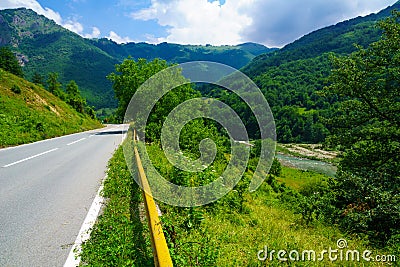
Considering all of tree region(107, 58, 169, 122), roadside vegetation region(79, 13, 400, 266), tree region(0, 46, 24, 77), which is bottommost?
roadside vegetation region(79, 13, 400, 266)

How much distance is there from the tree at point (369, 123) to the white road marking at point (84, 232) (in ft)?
31.4

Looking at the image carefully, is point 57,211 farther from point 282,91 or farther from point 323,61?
point 323,61

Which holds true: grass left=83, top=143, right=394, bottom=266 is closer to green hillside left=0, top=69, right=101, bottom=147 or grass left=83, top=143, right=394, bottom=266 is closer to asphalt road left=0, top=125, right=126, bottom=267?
asphalt road left=0, top=125, right=126, bottom=267

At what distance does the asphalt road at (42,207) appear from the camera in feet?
12.0

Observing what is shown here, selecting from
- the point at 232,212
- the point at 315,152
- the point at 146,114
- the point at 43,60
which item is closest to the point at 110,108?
the point at 43,60

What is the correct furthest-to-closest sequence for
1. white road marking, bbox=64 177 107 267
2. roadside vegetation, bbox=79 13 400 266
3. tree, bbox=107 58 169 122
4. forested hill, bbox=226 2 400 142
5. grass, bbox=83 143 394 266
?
1. forested hill, bbox=226 2 400 142
2. tree, bbox=107 58 169 122
3. roadside vegetation, bbox=79 13 400 266
4. grass, bbox=83 143 394 266
5. white road marking, bbox=64 177 107 267

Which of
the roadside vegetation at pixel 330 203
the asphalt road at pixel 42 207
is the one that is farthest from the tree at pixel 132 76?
the asphalt road at pixel 42 207

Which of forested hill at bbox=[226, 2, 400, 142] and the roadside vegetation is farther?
forested hill at bbox=[226, 2, 400, 142]

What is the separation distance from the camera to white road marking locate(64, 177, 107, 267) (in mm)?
3506

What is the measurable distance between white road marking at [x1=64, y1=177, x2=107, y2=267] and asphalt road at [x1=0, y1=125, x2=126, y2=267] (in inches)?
2.8

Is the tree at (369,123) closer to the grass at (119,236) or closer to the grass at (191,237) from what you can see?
the grass at (191,237)

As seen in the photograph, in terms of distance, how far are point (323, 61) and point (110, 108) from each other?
13440 cm

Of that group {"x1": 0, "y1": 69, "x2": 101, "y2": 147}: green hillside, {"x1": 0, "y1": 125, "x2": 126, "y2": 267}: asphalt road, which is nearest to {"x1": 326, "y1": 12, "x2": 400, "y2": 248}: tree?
{"x1": 0, "y1": 125, "x2": 126, "y2": 267}: asphalt road

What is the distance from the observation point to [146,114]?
1750 cm
